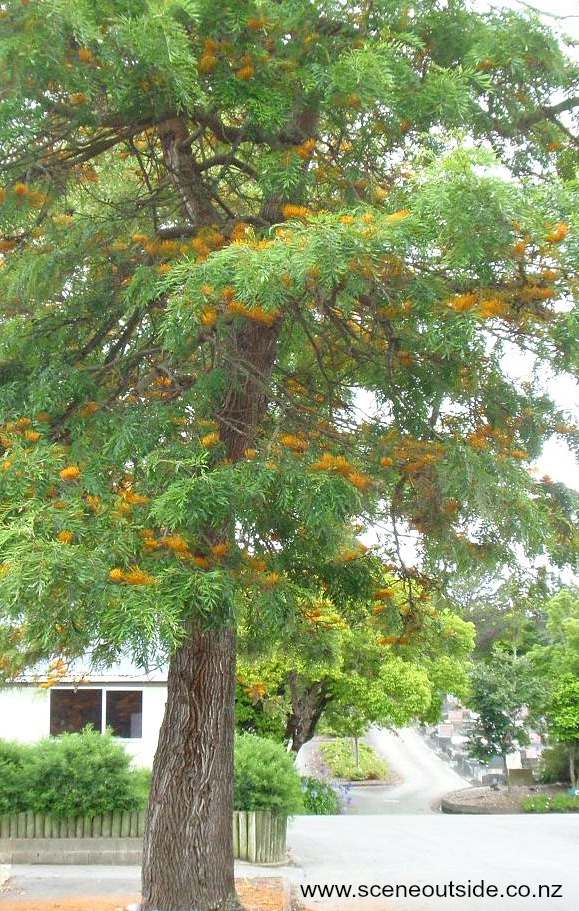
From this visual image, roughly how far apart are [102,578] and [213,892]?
12.1ft

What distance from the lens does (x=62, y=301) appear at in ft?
27.8

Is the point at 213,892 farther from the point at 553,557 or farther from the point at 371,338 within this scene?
the point at 371,338

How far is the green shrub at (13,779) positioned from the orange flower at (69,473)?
326 inches

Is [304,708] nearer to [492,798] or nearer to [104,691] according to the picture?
[104,691]

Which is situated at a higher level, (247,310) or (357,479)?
(247,310)

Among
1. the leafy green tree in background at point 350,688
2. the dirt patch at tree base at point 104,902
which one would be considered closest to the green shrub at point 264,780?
the dirt patch at tree base at point 104,902

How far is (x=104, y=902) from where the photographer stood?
9836mm

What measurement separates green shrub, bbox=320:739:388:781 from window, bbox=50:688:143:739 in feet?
58.3

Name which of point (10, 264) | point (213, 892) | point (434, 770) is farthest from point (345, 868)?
point (434, 770)

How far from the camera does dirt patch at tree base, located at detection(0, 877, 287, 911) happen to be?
9.54 m

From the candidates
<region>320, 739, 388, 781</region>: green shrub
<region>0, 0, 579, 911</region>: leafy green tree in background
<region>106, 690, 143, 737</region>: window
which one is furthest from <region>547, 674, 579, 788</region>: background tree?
<region>0, 0, 579, 911</region>: leafy green tree in background

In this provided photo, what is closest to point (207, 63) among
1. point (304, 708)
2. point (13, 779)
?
point (13, 779)

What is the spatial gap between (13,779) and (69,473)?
340 inches

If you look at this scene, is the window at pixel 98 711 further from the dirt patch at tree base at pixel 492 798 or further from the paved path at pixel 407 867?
the dirt patch at tree base at pixel 492 798
